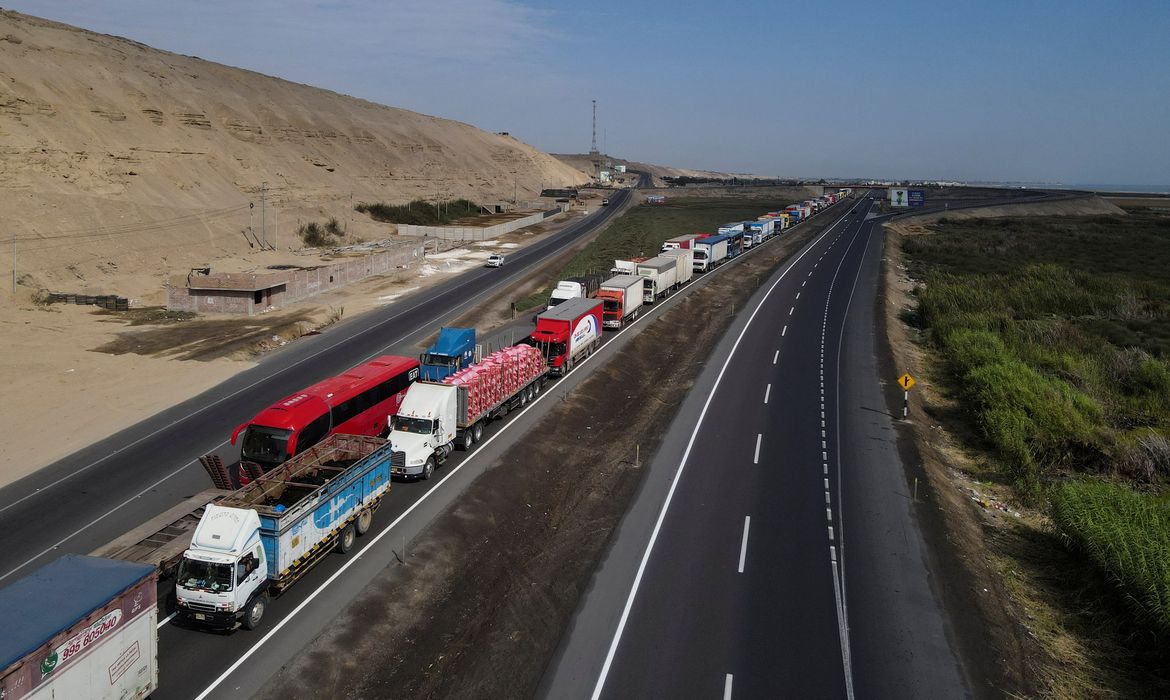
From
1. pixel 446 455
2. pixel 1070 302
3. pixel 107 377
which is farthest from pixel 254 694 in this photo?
pixel 1070 302

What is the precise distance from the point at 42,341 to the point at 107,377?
388 inches

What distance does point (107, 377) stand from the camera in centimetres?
3891

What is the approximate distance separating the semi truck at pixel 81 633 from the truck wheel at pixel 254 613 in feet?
8.15

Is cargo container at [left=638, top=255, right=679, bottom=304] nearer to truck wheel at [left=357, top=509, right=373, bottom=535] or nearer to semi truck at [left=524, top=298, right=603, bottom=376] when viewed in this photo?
semi truck at [left=524, top=298, right=603, bottom=376]

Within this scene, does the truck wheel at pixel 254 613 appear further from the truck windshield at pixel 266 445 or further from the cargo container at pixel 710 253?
the cargo container at pixel 710 253

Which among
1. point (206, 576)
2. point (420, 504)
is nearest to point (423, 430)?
point (420, 504)

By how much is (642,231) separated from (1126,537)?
318 ft

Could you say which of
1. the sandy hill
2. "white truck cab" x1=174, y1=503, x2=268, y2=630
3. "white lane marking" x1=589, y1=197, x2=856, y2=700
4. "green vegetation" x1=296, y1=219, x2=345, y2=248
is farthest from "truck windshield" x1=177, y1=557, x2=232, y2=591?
"green vegetation" x1=296, y1=219, x2=345, y2=248

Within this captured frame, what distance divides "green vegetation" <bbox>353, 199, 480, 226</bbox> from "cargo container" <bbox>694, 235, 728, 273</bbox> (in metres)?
56.5

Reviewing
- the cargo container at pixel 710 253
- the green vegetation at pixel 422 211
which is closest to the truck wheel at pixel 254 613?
the cargo container at pixel 710 253

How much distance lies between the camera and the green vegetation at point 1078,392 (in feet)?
64.8

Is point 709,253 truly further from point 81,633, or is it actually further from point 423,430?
point 81,633

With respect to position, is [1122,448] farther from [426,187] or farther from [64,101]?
[426,187]

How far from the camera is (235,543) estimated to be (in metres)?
16.9
